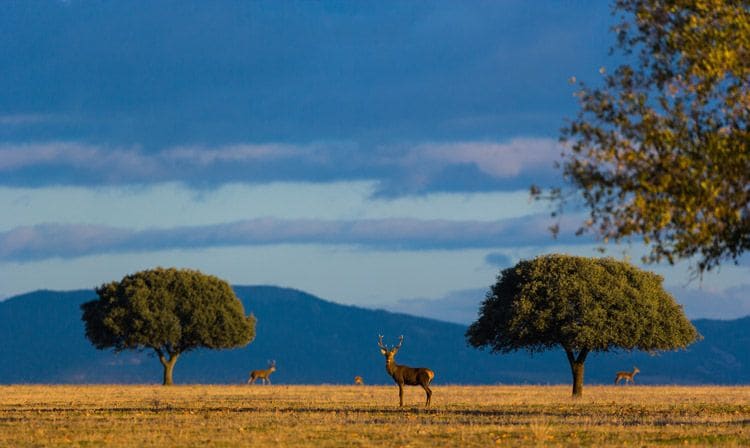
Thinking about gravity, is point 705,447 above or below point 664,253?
below

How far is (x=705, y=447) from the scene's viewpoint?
36125 millimetres

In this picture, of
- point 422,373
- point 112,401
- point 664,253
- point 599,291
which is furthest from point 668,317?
point 664,253

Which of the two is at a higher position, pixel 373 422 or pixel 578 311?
pixel 578 311

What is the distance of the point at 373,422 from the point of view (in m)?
47.0

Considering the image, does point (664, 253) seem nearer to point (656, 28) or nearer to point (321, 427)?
point (656, 28)

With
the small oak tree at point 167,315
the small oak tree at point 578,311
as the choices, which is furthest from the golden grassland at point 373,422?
the small oak tree at point 167,315

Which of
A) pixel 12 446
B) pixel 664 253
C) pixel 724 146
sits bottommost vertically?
pixel 12 446

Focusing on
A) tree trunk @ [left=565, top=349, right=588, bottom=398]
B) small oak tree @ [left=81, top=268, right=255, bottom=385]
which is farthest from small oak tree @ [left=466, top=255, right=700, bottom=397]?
small oak tree @ [left=81, top=268, right=255, bottom=385]

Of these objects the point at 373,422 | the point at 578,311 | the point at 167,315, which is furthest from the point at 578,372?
the point at 167,315

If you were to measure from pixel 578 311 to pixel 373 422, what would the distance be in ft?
104

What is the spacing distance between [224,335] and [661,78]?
81.8 metres

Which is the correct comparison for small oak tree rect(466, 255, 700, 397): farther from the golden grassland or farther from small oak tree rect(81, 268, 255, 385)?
small oak tree rect(81, 268, 255, 385)

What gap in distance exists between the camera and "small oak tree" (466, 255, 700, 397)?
75.6 metres

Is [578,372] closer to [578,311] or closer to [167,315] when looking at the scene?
[578,311]
